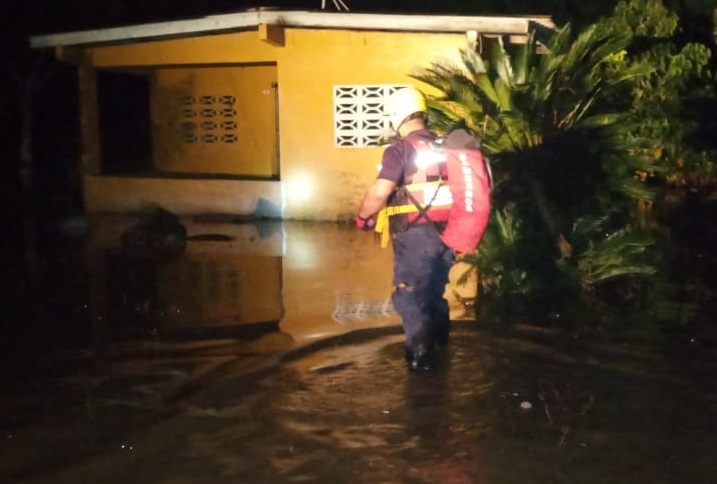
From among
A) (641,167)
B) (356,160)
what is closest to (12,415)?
(641,167)

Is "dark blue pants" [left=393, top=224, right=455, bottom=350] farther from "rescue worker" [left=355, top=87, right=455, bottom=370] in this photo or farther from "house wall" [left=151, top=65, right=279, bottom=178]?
"house wall" [left=151, top=65, right=279, bottom=178]

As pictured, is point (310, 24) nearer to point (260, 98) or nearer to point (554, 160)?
point (260, 98)

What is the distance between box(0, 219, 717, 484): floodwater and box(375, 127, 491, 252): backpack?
105cm

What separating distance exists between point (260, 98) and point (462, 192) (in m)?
10.7

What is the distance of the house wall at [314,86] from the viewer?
1394cm

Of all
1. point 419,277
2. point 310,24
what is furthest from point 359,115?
point 419,277

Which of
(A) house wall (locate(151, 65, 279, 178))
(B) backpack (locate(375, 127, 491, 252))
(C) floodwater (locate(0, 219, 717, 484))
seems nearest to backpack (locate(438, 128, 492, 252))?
(B) backpack (locate(375, 127, 491, 252))

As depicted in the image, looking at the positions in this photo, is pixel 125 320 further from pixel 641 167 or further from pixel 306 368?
pixel 641 167

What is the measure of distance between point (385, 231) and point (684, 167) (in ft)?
43.2

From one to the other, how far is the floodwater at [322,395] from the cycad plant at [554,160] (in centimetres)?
77

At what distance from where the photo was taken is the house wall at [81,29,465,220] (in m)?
13.9

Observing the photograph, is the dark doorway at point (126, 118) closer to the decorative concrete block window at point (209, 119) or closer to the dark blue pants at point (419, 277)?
the decorative concrete block window at point (209, 119)

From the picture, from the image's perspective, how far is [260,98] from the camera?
1684 cm

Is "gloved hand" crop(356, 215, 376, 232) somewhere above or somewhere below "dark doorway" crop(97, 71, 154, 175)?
below
